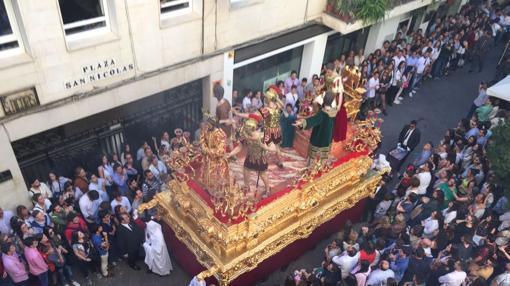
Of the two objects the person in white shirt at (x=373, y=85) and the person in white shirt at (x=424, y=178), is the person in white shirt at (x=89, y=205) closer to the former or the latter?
the person in white shirt at (x=424, y=178)

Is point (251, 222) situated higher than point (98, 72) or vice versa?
point (98, 72)

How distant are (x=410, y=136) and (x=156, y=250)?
7.13 meters

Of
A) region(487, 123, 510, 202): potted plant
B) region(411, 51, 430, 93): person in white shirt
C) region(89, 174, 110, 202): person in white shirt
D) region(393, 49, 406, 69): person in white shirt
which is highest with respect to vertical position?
region(487, 123, 510, 202): potted plant

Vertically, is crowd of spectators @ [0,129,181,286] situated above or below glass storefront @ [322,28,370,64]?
below

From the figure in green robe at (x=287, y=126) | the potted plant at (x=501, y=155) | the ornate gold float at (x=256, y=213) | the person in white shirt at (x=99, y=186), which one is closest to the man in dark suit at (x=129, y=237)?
the ornate gold float at (x=256, y=213)

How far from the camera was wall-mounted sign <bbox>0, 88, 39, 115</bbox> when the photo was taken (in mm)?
8423

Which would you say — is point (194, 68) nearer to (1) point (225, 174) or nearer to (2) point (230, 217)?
(1) point (225, 174)

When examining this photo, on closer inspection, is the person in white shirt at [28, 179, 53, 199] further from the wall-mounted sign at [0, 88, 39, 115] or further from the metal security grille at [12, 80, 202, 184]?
the wall-mounted sign at [0, 88, 39, 115]

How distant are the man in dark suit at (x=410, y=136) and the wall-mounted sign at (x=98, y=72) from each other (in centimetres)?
725

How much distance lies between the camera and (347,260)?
28.0ft

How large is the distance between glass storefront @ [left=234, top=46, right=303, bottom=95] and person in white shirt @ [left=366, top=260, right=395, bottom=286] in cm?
692

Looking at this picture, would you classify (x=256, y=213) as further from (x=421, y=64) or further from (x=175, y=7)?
(x=421, y=64)

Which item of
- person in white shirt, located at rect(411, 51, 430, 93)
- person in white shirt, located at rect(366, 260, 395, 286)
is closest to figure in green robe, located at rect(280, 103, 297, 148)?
person in white shirt, located at rect(366, 260, 395, 286)

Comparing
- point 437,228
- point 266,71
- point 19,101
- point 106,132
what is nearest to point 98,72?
point 19,101
